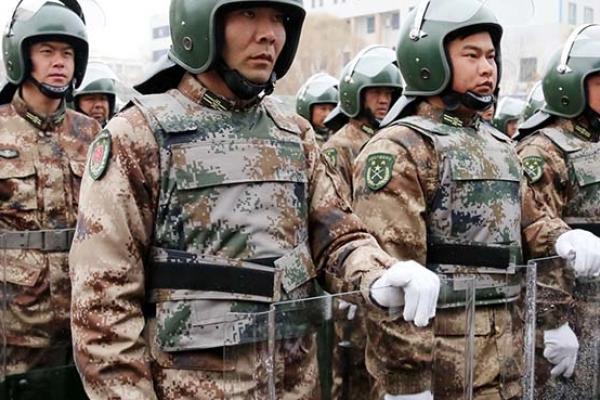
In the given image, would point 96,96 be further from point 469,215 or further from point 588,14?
point 588,14

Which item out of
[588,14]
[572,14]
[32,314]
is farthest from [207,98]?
[572,14]

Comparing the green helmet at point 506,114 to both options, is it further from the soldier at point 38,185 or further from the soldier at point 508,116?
the soldier at point 38,185

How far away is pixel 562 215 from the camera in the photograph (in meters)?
4.27

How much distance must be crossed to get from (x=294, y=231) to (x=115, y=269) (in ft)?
1.81

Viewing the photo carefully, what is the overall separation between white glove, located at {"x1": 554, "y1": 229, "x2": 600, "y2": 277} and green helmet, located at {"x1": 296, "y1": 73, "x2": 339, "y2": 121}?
228 inches

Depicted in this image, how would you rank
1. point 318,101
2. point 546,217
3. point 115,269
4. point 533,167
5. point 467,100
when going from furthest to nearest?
1. point 318,101
2. point 533,167
3. point 546,217
4. point 467,100
5. point 115,269

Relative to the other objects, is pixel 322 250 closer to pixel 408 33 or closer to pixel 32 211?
pixel 408 33

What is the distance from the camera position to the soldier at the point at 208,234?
2.22 meters

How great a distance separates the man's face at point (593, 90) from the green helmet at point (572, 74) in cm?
3

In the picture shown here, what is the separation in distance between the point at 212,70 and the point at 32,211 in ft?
6.94

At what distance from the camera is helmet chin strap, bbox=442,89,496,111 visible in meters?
3.53

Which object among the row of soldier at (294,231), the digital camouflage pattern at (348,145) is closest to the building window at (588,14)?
the digital camouflage pattern at (348,145)

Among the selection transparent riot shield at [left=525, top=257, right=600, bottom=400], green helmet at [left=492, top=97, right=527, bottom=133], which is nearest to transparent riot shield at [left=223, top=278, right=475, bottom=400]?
transparent riot shield at [left=525, top=257, right=600, bottom=400]

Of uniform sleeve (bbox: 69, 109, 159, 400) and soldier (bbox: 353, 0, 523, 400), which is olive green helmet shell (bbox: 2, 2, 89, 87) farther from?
uniform sleeve (bbox: 69, 109, 159, 400)
